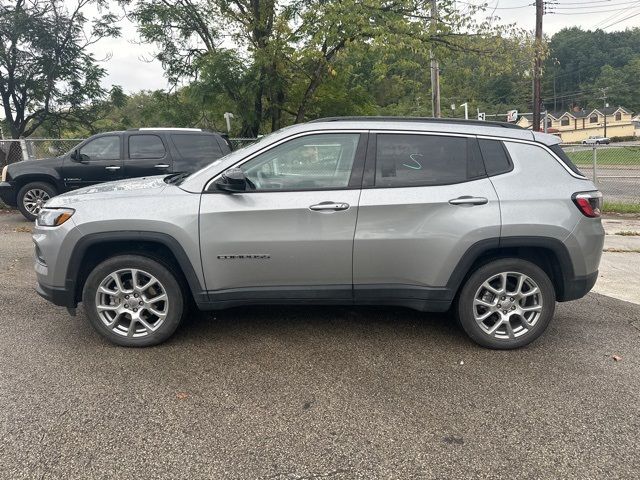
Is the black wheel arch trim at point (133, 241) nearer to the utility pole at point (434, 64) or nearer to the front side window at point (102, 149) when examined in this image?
the front side window at point (102, 149)

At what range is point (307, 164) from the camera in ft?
12.1

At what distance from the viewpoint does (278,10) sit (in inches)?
543

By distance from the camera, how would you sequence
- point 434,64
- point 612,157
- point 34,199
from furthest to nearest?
1. point 612,157
2. point 434,64
3. point 34,199

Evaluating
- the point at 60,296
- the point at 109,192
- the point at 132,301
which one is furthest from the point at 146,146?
the point at 132,301

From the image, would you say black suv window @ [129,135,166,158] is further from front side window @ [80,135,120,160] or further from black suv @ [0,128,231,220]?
front side window @ [80,135,120,160]

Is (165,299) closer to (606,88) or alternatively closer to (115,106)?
(115,106)

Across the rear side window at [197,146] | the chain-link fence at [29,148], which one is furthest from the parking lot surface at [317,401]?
the chain-link fence at [29,148]

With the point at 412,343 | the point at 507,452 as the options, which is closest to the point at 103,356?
the point at 412,343

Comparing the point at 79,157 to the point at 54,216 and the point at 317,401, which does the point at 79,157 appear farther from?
the point at 317,401

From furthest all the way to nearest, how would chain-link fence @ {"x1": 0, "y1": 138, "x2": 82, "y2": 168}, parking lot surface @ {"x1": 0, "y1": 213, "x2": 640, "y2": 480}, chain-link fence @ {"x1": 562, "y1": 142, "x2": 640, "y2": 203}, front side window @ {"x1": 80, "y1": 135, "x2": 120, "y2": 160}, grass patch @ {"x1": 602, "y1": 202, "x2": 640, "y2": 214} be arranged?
1. chain-link fence @ {"x1": 562, "y1": 142, "x2": 640, "y2": 203}
2. chain-link fence @ {"x1": 0, "y1": 138, "x2": 82, "y2": 168}
3. grass patch @ {"x1": 602, "y1": 202, "x2": 640, "y2": 214}
4. front side window @ {"x1": 80, "y1": 135, "x2": 120, "y2": 160}
5. parking lot surface @ {"x1": 0, "y1": 213, "x2": 640, "y2": 480}

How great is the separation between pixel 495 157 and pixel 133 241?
2963mm

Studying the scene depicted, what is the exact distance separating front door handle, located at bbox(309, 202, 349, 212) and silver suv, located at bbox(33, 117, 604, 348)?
2cm

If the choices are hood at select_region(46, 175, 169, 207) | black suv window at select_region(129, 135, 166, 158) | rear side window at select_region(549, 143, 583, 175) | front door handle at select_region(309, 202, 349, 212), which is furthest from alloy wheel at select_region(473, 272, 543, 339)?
black suv window at select_region(129, 135, 166, 158)

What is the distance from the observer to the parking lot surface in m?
2.44
